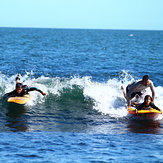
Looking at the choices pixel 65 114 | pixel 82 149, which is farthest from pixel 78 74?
pixel 82 149

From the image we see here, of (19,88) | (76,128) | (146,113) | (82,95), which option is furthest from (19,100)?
(146,113)

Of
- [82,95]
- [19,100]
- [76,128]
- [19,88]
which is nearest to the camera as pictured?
[76,128]

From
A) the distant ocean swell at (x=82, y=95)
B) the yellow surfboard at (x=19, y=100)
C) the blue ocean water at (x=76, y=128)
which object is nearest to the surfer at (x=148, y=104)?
the blue ocean water at (x=76, y=128)

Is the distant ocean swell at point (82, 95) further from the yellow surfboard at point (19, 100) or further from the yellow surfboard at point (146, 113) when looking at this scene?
the yellow surfboard at point (19, 100)

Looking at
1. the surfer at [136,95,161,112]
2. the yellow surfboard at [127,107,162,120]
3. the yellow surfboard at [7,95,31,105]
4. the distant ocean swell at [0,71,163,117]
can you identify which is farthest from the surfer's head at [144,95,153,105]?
the yellow surfboard at [7,95,31,105]

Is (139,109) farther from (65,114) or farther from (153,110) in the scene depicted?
(65,114)

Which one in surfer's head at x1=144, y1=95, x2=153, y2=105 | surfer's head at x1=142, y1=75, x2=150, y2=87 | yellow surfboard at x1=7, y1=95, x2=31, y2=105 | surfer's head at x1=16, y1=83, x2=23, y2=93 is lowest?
yellow surfboard at x1=7, y1=95, x2=31, y2=105

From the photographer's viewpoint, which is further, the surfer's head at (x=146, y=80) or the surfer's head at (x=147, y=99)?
the surfer's head at (x=146, y=80)

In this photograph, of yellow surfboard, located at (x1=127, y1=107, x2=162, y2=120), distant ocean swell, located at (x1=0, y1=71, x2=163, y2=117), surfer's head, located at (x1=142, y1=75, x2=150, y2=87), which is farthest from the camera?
distant ocean swell, located at (x1=0, y1=71, x2=163, y2=117)

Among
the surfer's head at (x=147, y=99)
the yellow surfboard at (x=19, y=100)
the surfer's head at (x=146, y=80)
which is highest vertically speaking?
the surfer's head at (x=146, y=80)

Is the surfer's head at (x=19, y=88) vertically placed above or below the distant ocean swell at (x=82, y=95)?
above

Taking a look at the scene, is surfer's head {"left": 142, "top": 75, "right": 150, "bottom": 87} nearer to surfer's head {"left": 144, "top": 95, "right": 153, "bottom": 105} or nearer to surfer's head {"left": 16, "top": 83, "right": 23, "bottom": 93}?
surfer's head {"left": 144, "top": 95, "right": 153, "bottom": 105}

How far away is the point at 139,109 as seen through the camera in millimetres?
13266

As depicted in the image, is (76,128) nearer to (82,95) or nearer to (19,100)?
(19,100)
